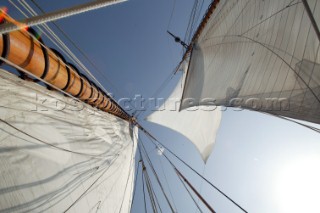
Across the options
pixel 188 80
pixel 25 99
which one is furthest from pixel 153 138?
pixel 25 99

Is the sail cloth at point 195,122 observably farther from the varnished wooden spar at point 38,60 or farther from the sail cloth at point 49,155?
the varnished wooden spar at point 38,60

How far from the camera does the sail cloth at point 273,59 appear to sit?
1738 millimetres

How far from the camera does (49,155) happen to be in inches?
84.7

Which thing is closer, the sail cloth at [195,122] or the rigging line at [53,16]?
the rigging line at [53,16]

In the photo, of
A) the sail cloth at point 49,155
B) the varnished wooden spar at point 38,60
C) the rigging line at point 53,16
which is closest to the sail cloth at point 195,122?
the sail cloth at point 49,155

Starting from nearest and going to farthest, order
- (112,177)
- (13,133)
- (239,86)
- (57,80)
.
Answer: (13,133) → (57,80) → (239,86) → (112,177)

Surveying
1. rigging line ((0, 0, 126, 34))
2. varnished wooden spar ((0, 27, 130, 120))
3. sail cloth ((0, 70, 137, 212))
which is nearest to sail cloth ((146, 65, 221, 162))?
sail cloth ((0, 70, 137, 212))

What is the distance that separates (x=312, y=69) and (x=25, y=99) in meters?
2.53

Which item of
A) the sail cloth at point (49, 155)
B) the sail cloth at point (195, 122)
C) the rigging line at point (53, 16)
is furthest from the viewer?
the sail cloth at point (195, 122)

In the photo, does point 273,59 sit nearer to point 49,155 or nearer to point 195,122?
point 49,155

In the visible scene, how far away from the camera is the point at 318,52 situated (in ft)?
5.41

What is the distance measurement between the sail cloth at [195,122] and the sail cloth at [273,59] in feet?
19.6

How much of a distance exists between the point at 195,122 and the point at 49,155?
8.59 meters

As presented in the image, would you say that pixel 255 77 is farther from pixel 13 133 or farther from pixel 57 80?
pixel 13 133
